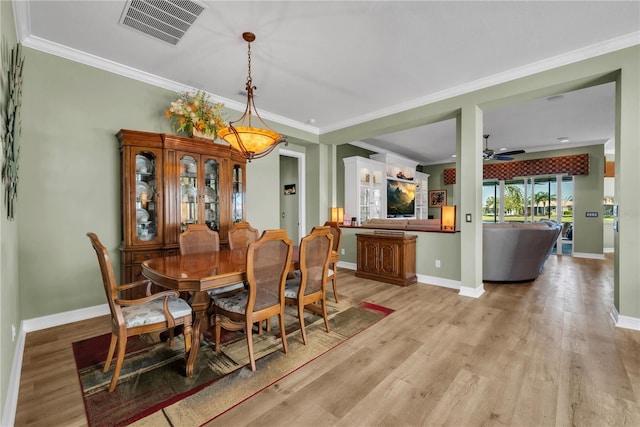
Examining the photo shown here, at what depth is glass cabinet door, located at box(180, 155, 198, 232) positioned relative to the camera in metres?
3.34

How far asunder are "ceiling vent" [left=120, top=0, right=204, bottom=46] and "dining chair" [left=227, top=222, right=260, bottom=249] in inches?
78.4

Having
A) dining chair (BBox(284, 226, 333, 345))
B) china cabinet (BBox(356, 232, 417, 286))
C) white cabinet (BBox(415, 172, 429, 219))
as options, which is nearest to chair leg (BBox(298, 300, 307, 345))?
dining chair (BBox(284, 226, 333, 345))

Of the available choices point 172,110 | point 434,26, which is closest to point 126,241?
point 172,110

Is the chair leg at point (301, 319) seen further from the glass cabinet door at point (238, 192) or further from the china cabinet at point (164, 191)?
the glass cabinet door at point (238, 192)

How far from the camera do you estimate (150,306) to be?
201 centimetres

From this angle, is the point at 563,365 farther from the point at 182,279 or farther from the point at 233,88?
the point at 233,88

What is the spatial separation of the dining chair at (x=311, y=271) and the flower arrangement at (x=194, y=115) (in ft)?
6.77

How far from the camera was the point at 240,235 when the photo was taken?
3283 millimetres

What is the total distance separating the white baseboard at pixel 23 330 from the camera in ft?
4.91

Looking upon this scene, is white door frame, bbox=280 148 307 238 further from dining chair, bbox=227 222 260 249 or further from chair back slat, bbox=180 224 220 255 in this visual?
chair back slat, bbox=180 224 220 255

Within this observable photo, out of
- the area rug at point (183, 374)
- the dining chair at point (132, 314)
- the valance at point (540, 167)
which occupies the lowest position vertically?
the area rug at point (183, 374)

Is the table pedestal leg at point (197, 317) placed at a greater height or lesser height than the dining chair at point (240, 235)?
lesser

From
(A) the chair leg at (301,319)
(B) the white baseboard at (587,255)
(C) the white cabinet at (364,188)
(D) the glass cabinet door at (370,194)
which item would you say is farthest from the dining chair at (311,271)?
(B) the white baseboard at (587,255)

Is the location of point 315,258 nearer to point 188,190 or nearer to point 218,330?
point 218,330
